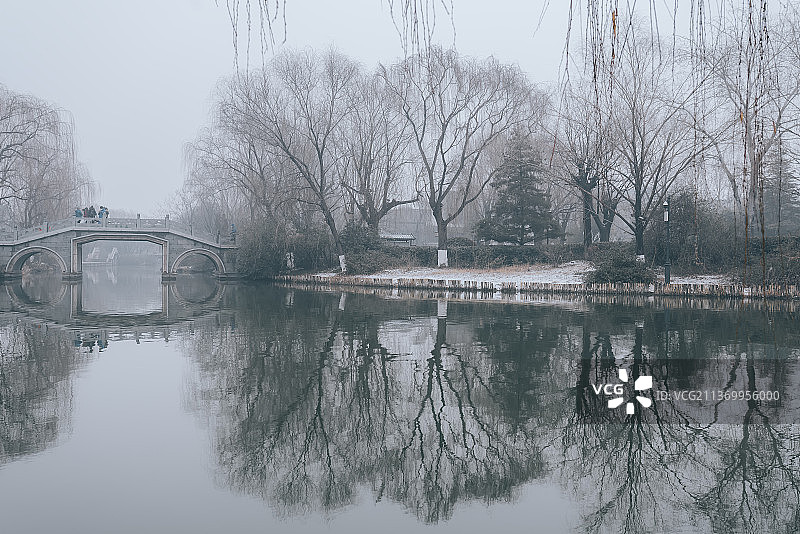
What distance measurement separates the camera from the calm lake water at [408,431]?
18.2 feet

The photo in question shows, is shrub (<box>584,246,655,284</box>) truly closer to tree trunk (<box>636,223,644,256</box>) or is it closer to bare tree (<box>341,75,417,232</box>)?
tree trunk (<box>636,223,644,256</box>)

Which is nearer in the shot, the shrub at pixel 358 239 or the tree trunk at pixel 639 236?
the tree trunk at pixel 639 236

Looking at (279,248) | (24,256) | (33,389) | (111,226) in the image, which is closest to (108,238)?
(111,226)

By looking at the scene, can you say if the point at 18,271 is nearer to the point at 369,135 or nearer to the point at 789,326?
the point at 369,135

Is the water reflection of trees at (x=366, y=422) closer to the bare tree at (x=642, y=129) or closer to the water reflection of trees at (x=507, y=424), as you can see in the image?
the water reflection of trees at (x=507, y=424)

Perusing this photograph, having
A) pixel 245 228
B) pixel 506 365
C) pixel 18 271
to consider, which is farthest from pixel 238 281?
pixel 506 365

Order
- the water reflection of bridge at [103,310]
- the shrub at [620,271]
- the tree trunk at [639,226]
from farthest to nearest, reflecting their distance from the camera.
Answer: the tree trunk at [639,226]
the shrub at [620,271]
the water reflection of bridge at [103,310]

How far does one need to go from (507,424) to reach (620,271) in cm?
1760

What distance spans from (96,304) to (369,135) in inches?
641

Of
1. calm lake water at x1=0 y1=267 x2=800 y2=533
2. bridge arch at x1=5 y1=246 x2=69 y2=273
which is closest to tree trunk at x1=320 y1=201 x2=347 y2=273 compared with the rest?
bridge arch at x1=5 y1=246 x2=69 y2=273

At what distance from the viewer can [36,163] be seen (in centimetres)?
3800

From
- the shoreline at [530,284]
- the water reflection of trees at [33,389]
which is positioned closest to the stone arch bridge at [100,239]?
the shoreline at [530,284]

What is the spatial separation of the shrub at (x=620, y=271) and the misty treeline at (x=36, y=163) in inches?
1163

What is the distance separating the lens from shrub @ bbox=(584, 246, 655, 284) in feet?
77.4
